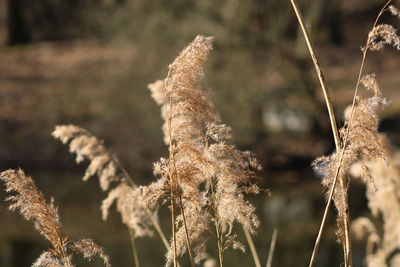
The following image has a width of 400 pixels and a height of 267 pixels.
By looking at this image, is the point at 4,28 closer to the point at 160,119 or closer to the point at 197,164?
the point at 160,119

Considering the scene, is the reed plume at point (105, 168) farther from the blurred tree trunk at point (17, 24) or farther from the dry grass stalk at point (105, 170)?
the blurred tree trunk at point (17, 24)

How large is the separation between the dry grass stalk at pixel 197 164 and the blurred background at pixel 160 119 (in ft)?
19.7

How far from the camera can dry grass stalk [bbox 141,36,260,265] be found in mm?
2068

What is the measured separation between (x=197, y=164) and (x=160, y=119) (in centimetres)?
1227

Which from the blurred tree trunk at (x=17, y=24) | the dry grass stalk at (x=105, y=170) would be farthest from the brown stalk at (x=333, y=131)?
the blurred tree trunk at (x=17, y=24)

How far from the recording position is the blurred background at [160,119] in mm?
9938

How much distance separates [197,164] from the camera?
2.14 m

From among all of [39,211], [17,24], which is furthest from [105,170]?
[17,24]

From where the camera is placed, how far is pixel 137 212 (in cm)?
335

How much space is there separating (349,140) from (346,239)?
0.28 meters

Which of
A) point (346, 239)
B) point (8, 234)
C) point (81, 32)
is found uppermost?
point (81, 32)

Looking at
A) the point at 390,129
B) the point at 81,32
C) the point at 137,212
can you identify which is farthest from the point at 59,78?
the point at 137,212

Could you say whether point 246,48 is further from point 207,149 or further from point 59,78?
point 207,149

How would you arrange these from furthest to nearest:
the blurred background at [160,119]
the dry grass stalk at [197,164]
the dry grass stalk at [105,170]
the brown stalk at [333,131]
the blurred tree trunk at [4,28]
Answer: the blurred tree trunk at [4,28]
the blurred background at [160,119]
the dry grass stalk at [105,170]
the dry grass stalk at [197,164]
the brown stalk at [333,131]
